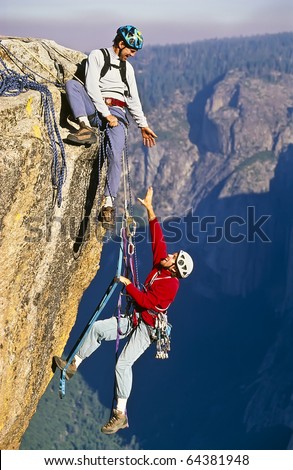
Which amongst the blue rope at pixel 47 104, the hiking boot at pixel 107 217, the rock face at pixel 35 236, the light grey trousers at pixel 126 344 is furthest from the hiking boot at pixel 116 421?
the blue rope at pixel 47 104

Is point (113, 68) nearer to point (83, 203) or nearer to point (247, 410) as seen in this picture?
point (83, 203)

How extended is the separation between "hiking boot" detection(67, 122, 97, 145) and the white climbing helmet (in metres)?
2.63

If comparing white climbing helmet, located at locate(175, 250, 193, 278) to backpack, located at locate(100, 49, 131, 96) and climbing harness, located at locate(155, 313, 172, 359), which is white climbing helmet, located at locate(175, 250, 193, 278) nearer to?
climbing harness, located at locate(155, 313, 172, 359)

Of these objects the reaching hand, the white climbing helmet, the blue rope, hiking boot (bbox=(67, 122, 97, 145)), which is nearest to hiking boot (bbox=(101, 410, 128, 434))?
the white climbing helmet

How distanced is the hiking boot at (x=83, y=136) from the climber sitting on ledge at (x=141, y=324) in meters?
1.44

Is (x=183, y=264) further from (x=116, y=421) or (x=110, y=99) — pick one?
(x=110, y=99)

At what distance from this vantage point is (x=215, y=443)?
15562 cm

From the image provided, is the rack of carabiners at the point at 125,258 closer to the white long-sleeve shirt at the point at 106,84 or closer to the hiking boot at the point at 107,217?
the hiking boot at the point at 107,217

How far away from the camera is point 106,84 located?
14281 mm

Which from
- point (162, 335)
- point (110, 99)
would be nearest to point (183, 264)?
point (162, 335)

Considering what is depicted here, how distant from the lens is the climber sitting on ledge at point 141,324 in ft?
44.5

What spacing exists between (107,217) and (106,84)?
257 centimetres

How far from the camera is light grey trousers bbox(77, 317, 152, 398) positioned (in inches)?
555
